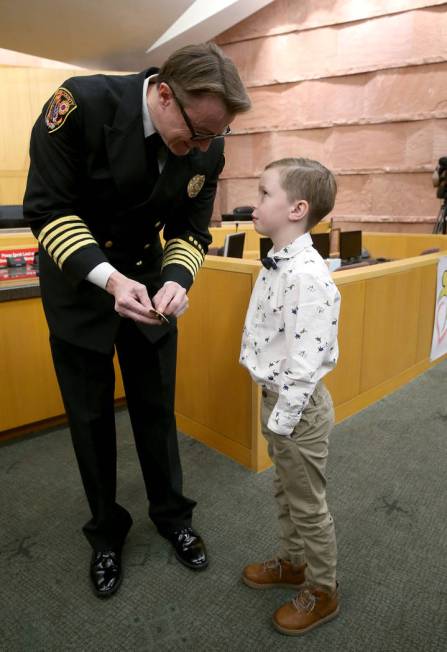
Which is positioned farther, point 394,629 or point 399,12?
point 399,12

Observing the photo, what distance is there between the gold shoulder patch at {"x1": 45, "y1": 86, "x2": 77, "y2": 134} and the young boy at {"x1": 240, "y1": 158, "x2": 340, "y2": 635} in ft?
1.49

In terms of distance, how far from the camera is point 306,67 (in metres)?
6.49

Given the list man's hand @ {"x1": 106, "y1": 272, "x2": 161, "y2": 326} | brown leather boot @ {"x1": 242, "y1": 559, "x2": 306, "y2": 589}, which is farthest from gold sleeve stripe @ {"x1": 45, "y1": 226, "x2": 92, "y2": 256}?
brown leather boot @ {"x1": 242, "y1": 559, "x2": 306, "y2": 589}

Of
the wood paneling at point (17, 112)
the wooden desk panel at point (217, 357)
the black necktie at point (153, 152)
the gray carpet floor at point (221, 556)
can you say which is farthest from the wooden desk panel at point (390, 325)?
the wood paneling at point (17, 112)

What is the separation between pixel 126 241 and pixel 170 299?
21 cm

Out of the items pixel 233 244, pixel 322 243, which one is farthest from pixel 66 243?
pixel 322 243

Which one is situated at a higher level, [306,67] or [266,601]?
[306,67]

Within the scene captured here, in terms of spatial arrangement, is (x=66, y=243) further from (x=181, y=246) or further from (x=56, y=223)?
(x=181, y=246)

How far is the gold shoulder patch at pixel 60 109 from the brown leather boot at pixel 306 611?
1233 mm

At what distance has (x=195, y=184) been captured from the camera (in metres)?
1.25

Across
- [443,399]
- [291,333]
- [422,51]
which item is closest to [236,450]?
[291,333]

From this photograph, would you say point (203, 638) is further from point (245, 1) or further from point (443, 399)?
point (245, 1)

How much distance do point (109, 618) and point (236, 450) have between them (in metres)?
0.86

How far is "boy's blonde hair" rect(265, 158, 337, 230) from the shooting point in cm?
112
